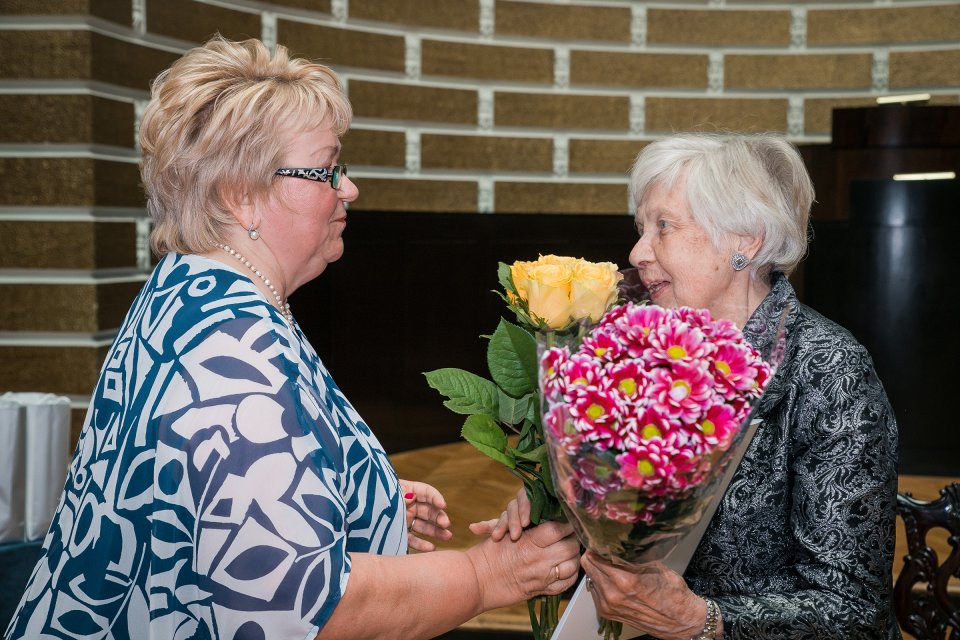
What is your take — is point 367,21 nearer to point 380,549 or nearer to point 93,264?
point 93,264

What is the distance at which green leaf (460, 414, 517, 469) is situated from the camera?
1196mm

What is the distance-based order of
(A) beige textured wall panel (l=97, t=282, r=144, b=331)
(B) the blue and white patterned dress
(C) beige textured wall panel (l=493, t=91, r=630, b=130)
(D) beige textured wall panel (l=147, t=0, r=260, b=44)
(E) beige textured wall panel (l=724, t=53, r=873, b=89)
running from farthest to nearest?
1. (E) beige textured wall panel (l=724, t=53, r=873, b=89)
2. (C) beige textured wall panel (l=493, t=91, r=630, b=130)
3. (D) beige textured wall panel (l=147, t=0, r=260, b=44)
4. (A) beige textured wall panel (l=97, t=282, r=144, b=331)
5. (B) the blue and white patterned dress

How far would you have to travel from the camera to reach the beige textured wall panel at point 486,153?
6.17 meters

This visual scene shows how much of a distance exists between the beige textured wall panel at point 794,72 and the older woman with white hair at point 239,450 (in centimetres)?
562

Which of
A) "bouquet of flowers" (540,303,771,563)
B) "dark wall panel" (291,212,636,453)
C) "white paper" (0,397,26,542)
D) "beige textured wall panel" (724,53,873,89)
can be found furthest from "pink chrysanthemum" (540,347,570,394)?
"beige textured wall panel" (724,53,873,89)

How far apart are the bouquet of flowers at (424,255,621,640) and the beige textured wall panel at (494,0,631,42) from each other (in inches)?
210

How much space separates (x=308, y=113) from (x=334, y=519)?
63 centimetres

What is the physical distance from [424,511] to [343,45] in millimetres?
4474

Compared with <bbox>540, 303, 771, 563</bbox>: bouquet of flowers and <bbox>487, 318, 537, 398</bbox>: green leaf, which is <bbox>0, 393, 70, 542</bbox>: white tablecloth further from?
<bbox>540, 303, 771, 563</bbox>: bouquet of flowers

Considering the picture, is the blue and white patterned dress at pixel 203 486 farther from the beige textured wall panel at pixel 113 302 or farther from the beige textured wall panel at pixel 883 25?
the beige textured wall panel at pixel 883 25

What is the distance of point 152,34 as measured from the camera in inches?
171

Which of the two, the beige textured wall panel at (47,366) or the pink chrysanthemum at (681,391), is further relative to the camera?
the beige textured wall panel at (47,366)

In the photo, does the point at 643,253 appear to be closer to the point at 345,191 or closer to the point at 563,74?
the point at 345,191

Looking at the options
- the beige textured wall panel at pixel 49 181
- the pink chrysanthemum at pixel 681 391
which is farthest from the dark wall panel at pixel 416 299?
the pink chrysanthemum at pixel 681 391
